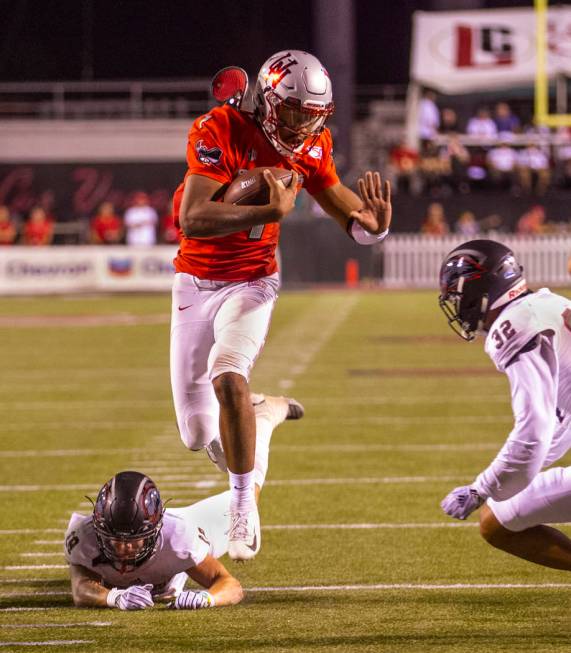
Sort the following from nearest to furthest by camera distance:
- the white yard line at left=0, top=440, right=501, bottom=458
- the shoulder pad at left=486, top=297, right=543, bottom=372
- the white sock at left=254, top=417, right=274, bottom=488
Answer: the shoulder pad at left=486, top=297, right=543, bottom=372 < the white sock at left=254, top=417, right=274, bottom=488 < the white yard line at left=0, top=440, right=501, bottom=458

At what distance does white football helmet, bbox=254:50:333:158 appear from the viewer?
577cm

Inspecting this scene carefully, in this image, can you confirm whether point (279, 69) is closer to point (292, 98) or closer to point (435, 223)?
point (292, 98)

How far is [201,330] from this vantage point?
6164mm

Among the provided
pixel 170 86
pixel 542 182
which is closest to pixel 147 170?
pixel 170 86

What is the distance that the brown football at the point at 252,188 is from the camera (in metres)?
5.73

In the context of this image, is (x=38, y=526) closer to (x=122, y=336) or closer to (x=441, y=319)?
(x=122, y=336)

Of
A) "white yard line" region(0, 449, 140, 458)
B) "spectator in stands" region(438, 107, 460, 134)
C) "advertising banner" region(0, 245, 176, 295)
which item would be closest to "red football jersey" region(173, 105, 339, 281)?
"white yard line" region(0, 449, 140, 458)

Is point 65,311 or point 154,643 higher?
point 154,643

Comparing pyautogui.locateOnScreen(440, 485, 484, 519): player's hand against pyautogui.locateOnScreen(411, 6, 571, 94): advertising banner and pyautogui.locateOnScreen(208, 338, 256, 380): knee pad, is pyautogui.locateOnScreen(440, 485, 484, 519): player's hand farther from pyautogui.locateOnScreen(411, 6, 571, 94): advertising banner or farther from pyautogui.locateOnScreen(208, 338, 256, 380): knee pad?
pyautogui.locateOnScreen(411, 6, 571, 94): advertising banner

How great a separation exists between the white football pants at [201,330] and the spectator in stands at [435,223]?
21.3 metres

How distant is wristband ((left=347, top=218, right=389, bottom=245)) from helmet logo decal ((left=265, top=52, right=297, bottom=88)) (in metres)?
0.82

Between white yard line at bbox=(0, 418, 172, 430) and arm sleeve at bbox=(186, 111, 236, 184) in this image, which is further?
white yard line at bbox=(0, 418, 172, 430)

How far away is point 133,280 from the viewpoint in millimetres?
25797

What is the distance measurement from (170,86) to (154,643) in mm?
29365
